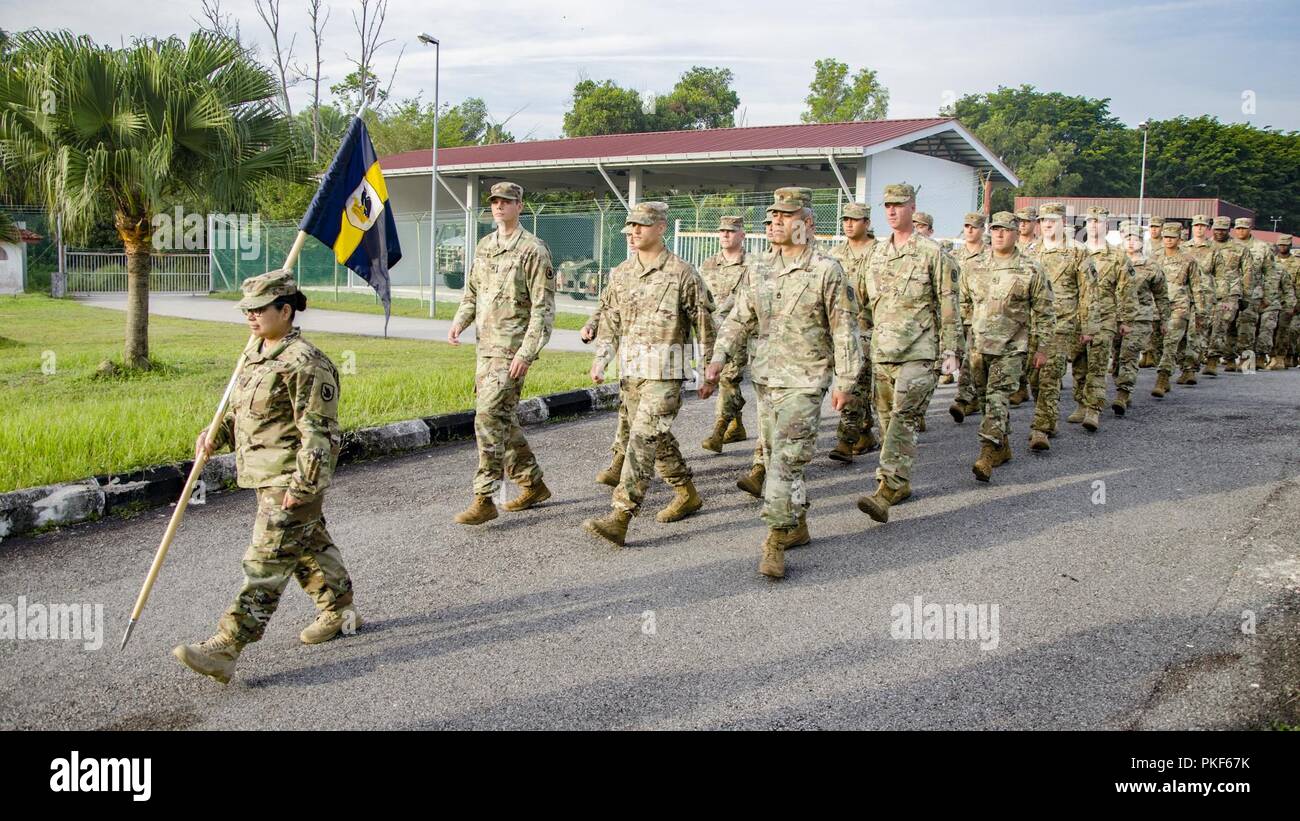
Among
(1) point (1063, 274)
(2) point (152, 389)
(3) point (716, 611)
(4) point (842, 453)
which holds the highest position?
(1) point (1063, 274)

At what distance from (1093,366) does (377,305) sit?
66.6 ft

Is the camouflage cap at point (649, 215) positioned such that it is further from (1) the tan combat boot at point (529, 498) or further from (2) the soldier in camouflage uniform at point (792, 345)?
(1) the tan combat boot at point (529, 498)

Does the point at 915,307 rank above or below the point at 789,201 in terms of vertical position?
below

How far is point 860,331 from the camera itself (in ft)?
27.7

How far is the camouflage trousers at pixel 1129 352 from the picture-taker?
11.4 m

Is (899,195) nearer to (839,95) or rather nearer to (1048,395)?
(1048,395)

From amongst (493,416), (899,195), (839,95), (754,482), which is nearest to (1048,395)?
(899,195)

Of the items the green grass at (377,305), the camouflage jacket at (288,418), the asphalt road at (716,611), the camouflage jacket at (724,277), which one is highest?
the camouflage jacket at (724,277)

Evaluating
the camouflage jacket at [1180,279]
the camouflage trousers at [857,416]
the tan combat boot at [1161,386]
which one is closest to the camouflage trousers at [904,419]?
the camouflage trousers at [857,416]

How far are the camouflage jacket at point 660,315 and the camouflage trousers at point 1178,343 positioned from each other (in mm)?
8172

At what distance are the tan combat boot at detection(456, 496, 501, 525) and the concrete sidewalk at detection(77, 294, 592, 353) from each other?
8674 mm

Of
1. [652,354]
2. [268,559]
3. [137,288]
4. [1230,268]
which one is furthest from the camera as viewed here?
[1230,268]

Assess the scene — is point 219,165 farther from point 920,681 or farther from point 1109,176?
point 1109,176
